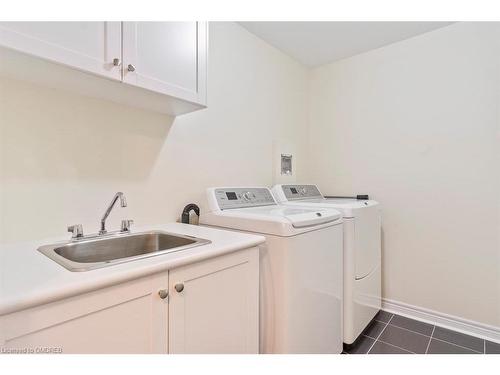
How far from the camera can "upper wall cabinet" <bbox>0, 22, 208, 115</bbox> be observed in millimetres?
922

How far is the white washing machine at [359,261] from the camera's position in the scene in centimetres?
174

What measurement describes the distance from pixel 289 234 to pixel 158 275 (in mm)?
645

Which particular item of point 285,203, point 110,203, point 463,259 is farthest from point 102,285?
point 463,259

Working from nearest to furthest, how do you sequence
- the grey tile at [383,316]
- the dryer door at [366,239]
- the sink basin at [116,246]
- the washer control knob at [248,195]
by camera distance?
the sink basin at [116,246] < the dryer door at [366,239] < the washer control knob at [248,195] < the grey tile at [383,316]

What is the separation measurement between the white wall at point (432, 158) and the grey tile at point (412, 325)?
0.15 m

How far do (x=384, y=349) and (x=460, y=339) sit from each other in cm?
62

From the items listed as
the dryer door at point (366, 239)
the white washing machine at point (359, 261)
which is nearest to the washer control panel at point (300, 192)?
the white washing machine at point (359, 261)

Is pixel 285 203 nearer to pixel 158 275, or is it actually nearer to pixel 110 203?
pixel 110 203

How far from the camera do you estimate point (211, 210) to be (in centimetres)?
169

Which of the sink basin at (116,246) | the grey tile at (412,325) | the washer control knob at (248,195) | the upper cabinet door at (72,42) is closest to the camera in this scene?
the upper cabinet door at (72,42)

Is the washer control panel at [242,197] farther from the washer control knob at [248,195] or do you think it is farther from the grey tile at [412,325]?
the grey tile at [412,325]

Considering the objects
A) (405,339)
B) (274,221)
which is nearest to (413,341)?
(405,339)
